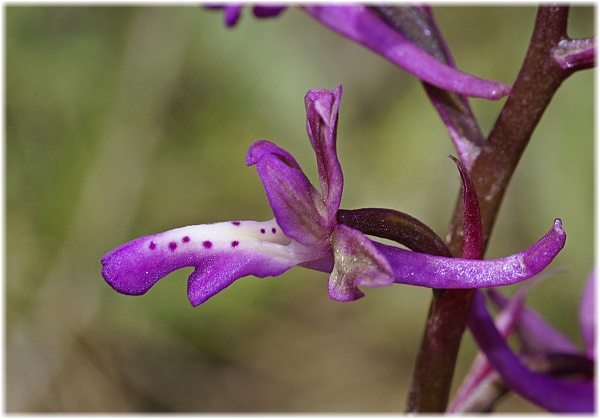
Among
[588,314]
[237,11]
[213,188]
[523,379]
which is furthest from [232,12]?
[213,188]

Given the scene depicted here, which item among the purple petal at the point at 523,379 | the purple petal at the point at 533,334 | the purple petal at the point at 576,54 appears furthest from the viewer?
the purple petal at the point at 533,334

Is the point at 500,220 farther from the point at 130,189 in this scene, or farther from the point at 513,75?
the point at 130,189

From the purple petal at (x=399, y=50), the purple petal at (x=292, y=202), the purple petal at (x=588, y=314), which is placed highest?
the purple petal at (x=399, y=50)

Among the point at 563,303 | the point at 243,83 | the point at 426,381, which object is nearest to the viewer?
the point at 426,381

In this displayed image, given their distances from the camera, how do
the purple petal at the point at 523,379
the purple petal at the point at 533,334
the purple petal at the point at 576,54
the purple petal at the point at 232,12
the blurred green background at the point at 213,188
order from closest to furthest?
1. the purple petal at the point at 576,54
2. the purple petal at the point at 523,379
3. the purple petal at the point at 232,12
4. the purple petal at the point at 533,334
5. the blurred green background at the point at 213,188

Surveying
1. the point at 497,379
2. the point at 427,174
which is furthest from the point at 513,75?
the point at 497,379

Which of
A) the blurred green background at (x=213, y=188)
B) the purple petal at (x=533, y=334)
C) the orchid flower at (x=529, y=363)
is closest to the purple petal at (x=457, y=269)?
the orchid flower at (x=529, y=363)

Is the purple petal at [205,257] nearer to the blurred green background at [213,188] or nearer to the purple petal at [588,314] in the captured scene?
the purple petal at [588,314]
